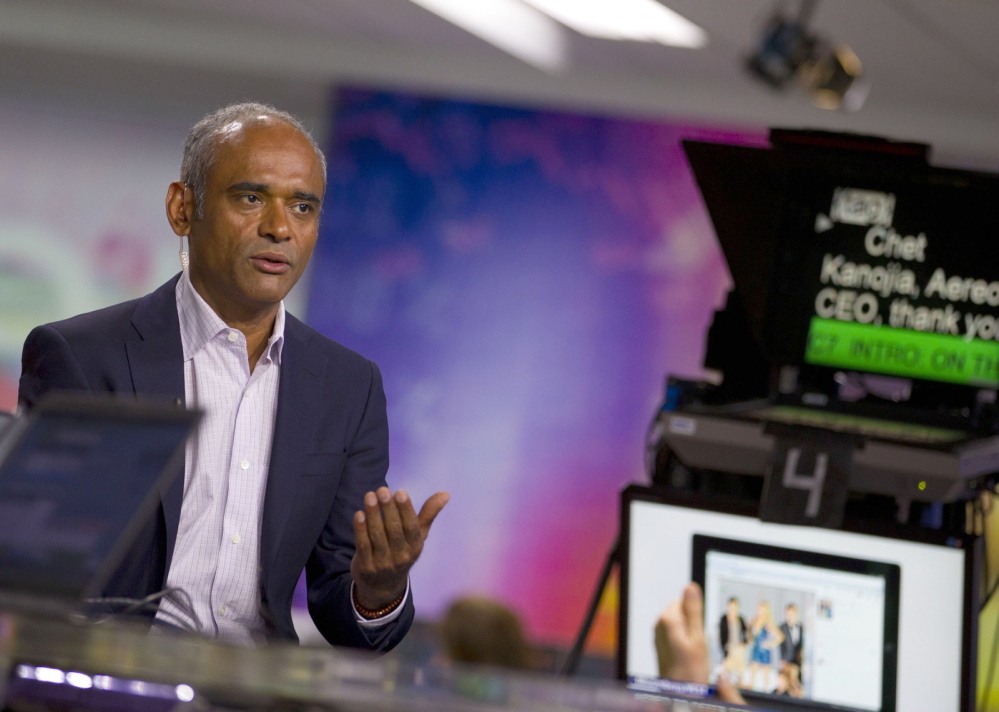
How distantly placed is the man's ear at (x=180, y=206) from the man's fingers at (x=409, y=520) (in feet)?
2.04

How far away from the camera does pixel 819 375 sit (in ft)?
8.14

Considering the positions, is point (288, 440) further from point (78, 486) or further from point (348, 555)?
point (78, 486)

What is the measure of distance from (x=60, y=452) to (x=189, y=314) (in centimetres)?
74

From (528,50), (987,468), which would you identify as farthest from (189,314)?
(528,50)

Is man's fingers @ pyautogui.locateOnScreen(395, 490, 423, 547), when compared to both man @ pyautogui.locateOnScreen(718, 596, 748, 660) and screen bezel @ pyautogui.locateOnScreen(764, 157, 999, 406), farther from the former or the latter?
screen bezel @ pyautogui.locateOnScreen(764, 157, 999, 406)

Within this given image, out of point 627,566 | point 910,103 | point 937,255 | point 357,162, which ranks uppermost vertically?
point 910,103

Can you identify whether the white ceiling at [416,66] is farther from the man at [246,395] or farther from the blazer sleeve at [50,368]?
the blazer sleeve at [50,368]

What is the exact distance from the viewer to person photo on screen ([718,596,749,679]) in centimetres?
229

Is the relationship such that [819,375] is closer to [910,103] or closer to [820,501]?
[820,501]

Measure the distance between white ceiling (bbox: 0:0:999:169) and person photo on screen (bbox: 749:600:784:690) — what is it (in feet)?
8.75

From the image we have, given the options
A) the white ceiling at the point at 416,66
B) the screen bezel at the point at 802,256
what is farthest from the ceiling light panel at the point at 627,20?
the screen bezel at the point at 802,256

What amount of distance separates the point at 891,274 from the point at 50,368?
5.45 feet

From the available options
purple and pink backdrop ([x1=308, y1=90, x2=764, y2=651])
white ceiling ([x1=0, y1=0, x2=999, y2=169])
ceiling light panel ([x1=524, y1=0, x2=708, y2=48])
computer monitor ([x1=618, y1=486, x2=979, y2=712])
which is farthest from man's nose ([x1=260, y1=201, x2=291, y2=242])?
purple and pink backdrop ([x1=308, y1=90, x2=764, y2=651])

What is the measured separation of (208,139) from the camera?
5.44 feet
